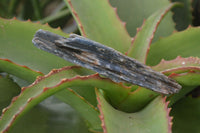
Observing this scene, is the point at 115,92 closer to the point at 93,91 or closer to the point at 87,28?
the point at 93,91

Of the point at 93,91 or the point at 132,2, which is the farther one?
the point at 132,2

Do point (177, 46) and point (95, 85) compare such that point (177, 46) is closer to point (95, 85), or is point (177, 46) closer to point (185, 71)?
point (185, 71)

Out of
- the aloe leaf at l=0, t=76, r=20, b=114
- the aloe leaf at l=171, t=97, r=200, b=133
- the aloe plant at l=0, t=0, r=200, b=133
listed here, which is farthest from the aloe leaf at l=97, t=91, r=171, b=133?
the aloe leaf at l=0, t=76, r=20, b=114

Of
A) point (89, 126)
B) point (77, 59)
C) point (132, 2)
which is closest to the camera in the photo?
point (77, 59)

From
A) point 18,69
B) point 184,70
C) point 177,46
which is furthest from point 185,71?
point 18,69

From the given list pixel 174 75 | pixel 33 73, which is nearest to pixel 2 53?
pixel 33 73

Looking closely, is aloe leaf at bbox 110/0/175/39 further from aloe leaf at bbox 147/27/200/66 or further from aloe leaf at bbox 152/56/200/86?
aloe leaf at bbox 152/56/200/86
